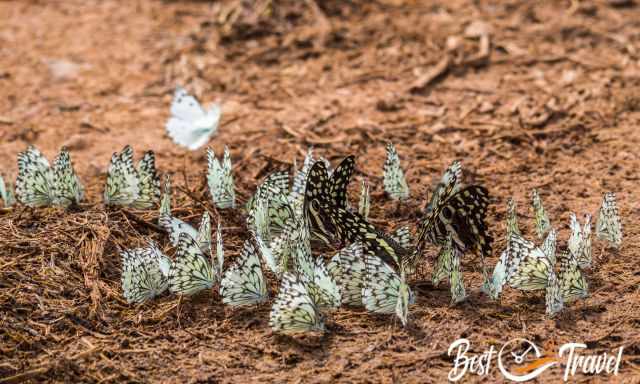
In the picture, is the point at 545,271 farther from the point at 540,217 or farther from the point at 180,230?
the point at 180,230

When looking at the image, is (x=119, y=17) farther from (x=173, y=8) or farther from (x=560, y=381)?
(x=560, y=381)

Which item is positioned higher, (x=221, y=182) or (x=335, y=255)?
(x=221, y=182)

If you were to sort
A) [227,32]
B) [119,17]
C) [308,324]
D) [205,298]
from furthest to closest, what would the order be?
[119,17] → [227,32] → [205,298] → [308,324]

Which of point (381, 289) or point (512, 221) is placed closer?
point (381, 289)

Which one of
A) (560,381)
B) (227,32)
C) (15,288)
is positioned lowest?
(560,381)

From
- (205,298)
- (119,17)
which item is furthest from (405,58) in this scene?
(205,298)

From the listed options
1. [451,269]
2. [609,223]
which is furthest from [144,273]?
[609,223]

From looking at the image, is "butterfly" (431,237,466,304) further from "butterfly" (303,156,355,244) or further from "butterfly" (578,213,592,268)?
"butterfly" (578,213,592,268)

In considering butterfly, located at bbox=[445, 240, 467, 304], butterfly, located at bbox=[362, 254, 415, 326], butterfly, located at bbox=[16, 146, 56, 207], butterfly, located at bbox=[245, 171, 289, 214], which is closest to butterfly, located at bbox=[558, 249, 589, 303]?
butterfly, located at bbox=[445, 240, 467, 304]
